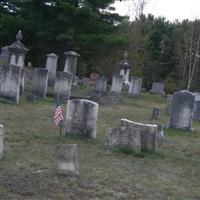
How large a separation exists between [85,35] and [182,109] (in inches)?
693

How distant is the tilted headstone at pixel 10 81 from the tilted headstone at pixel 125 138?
6.72 metres

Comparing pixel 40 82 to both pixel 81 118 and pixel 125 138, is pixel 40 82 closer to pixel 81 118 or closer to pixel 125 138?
pixel 81 118

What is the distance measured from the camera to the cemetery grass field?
6.51 metres

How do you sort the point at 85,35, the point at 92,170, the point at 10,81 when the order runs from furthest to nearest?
the point at 85,35 → the point at 10,81 → the point at 92,170

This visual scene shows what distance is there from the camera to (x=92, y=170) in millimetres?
7691

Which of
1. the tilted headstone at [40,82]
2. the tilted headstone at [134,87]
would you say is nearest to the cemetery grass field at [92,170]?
the tilted headstone at [40,82]

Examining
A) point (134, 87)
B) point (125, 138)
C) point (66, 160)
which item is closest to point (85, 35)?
point (134, 87)

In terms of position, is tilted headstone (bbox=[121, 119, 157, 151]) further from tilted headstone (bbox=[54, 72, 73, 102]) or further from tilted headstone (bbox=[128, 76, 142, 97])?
tilted headstone (bbox=[128, 76, 142, 97])

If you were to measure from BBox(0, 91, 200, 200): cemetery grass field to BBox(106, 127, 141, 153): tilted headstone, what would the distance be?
0.22m

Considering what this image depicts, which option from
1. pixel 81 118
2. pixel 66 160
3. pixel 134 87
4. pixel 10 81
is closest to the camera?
pixel 66 160

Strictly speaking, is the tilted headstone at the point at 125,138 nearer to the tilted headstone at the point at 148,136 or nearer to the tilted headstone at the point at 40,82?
the tilted headstone at the point at 148,136

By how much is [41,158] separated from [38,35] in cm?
2488

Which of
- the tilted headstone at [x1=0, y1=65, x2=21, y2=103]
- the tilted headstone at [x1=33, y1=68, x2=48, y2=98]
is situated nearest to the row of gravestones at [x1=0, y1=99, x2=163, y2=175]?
the tilted headstone at [x1=0, y1=65, x2=21, y2=103]

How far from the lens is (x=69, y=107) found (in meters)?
10.6
